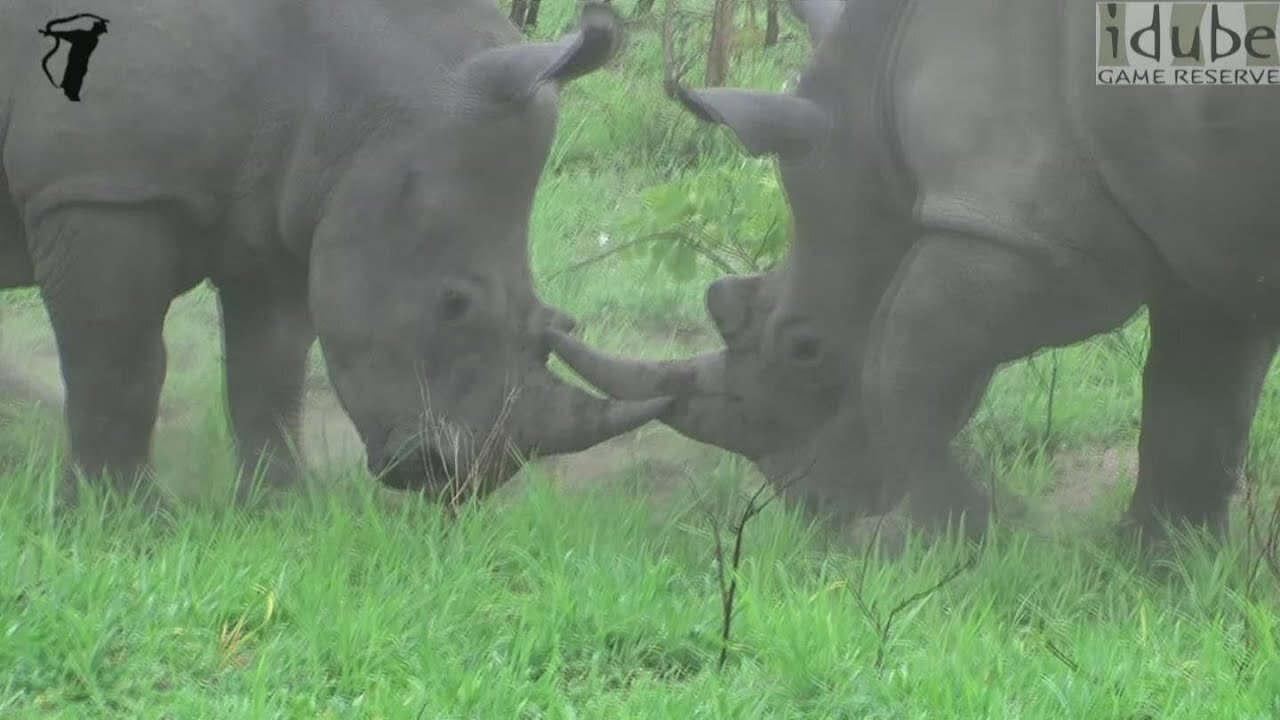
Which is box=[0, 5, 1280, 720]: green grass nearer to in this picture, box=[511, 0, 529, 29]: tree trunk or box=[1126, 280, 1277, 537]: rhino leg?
box=[1126, 280, 1277, 537]: rhino leg

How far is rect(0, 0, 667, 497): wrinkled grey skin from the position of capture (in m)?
5.09

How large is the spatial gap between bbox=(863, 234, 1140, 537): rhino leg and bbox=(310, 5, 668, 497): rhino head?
3.13 feet

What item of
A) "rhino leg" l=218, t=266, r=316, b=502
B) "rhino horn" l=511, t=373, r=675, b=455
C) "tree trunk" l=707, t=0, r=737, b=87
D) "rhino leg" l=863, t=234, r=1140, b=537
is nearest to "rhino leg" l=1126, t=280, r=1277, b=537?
"rhino leg" l=863, t=234, r=1140, b=537

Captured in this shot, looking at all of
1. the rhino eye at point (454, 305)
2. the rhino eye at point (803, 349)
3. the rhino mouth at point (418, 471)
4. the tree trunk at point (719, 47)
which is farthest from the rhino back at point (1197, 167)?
the tree trunk at point (719, 47)

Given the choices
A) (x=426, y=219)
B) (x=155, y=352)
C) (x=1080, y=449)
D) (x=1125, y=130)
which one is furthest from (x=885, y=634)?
(x=1080, y=449)

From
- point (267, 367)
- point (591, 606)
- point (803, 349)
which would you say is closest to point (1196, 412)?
point (803, 349)

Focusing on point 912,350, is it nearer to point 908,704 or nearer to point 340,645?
point 908,704

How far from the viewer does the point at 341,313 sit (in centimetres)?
523

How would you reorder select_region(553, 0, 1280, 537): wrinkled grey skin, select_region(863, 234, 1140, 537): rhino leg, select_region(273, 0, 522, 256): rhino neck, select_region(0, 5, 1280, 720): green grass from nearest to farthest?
select_region(0, 5, 1280, 720): green grass
select_region(553, 0, 1280, 537): wrinkled grey skin
select_region(863, 234, 1140, 537): rhino leg
select_region(273, 0, 522, 256): rhino neck

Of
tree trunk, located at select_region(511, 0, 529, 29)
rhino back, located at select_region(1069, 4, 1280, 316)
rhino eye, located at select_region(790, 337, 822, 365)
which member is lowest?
rhino eye, located at select_region(790, 337, 822, 365)

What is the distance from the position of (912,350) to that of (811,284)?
58 centimetres

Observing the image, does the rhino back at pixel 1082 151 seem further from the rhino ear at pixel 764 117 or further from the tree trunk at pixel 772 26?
the tree trunk at pixel 772 26

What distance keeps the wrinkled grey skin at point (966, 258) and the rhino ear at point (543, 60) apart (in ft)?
0.83

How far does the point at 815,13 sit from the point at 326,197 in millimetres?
1479
